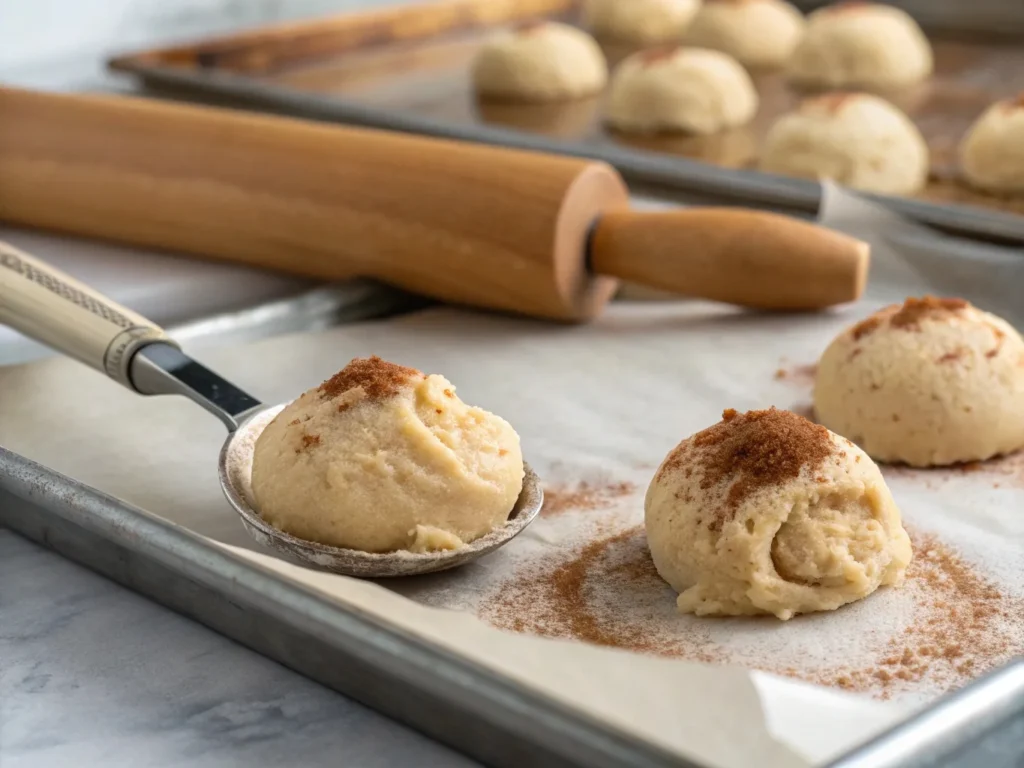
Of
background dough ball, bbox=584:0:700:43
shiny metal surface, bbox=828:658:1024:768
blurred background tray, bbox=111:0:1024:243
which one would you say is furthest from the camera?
background dough ball, bbox=584:0:700:43

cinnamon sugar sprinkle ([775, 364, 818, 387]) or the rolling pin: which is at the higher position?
the rolling pin

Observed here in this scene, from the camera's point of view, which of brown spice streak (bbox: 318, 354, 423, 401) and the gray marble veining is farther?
brown spice streak (bbox: 318, 354, 423, 401)

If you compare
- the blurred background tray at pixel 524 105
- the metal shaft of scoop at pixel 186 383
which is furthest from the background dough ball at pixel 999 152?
the metal shaft of scoop at pixel 186 383

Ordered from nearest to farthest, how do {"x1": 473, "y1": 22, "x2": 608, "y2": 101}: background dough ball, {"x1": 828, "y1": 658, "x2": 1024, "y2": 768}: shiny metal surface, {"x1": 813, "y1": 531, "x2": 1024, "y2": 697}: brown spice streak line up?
{"x1": 828, "y1": 658, "x2": 1024, "y2": 768}: shiny metal surface → {"x1": 813, "y1": 531, "x2": 1024, "y2": 697}: brown spice streak → {"x1": 473, "y1": 22, "x2": 608, "y2": 101}: background dough ball

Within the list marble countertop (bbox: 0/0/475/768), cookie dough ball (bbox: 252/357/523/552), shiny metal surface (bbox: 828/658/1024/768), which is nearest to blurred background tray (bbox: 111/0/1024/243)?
cookie dough ball (bbox: 252/357/523/552)

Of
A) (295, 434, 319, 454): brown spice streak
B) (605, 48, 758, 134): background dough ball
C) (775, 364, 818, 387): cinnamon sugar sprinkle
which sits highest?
(605, 48, 758, 134): background dough ball

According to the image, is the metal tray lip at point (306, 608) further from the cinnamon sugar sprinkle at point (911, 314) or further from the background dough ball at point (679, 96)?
the background dough ball at point (679, 96)

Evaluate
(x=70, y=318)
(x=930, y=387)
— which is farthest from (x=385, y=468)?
(x=930, y=387)

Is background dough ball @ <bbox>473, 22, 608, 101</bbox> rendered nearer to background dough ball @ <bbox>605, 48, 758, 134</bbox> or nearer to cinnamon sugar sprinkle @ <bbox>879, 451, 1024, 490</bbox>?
background dough ball @ <bbox>605, 48, 758, 134</bbox>
